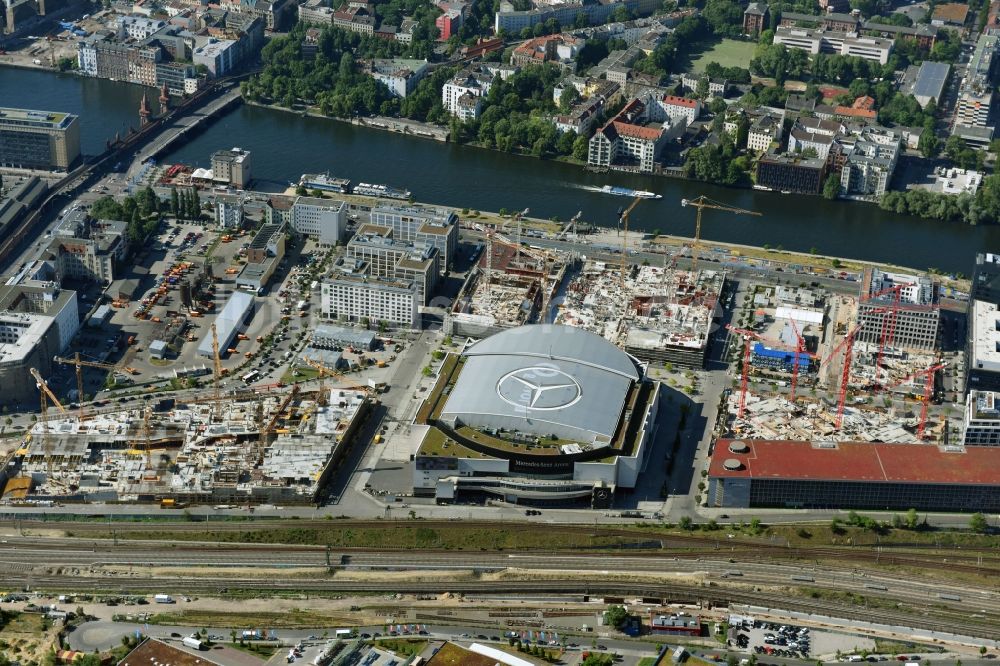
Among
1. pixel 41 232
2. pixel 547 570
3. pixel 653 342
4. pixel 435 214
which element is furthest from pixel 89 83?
pixel 547 570

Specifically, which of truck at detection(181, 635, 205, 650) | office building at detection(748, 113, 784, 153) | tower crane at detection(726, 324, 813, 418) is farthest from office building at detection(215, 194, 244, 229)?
truck at detection(181, 635, 205, 650)

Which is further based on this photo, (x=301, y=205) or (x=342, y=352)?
(x=301, y=205)

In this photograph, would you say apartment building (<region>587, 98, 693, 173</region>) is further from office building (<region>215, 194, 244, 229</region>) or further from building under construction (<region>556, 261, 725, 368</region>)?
office building (<region>215, 194, 244, 229</region>)

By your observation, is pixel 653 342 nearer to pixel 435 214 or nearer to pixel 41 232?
pixel 435 214

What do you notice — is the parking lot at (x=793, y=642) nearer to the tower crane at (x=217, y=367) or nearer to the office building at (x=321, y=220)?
the tower crane at (x=217, y=367)

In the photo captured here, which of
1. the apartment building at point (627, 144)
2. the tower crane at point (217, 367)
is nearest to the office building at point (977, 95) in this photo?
the apartment building at point (627, 144)
